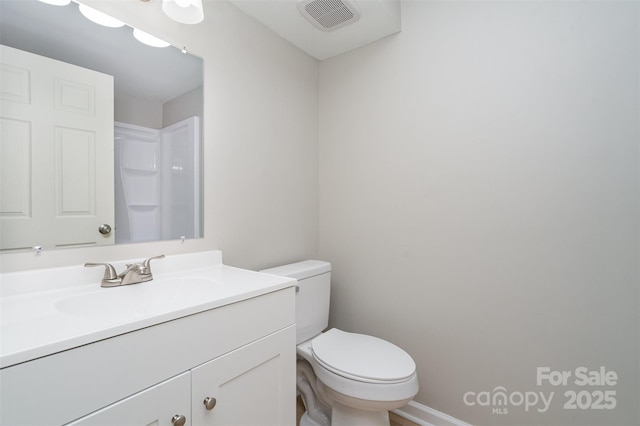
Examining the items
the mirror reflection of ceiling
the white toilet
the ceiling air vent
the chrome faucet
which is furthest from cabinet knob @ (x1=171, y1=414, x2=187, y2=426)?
the ceiling air vent

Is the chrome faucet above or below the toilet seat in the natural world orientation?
above

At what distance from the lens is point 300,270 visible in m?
1.52

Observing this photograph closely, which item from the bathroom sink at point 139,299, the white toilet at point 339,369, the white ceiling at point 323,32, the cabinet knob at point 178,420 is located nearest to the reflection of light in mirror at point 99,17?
the white ceiling at point 323,32

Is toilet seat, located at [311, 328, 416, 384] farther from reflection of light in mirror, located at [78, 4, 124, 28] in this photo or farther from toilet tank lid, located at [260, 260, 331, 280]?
reflection of light in mirror, located at [78, 4, 124, 28]

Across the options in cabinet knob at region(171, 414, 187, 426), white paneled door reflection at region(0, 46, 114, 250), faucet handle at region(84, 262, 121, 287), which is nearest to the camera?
cabinet knob at region(171, 414, 187, 426)

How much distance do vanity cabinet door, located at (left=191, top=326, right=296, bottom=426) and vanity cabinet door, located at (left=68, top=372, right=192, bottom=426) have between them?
0.03m

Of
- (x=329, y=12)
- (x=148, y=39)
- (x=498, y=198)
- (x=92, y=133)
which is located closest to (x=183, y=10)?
(x=148, y=39)

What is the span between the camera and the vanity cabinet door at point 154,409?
591 mm

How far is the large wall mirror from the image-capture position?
862 millimetres

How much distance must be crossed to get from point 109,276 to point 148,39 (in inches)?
36.8

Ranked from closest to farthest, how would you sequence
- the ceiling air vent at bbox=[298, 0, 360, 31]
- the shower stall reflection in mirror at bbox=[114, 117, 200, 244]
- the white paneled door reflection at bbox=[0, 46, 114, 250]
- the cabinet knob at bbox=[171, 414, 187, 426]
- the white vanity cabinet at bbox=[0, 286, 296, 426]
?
the white vanity cabinet at bbox=[0, 286, 296, 426]
the cabinet knob at bbox=[171, 414, 187, 426]
the white paneled door reflection at bbox=[0, 46, 114, 250]
the shower stall reflection in mirror at bbox=[114, 117, 200, 244]
the ceiling air vent at bbox=[298, 0, 360, 31]

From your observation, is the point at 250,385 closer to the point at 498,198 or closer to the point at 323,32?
Result: the point at 498,198

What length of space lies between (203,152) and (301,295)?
2.79 feet

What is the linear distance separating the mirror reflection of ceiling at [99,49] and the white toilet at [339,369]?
3.23ft
